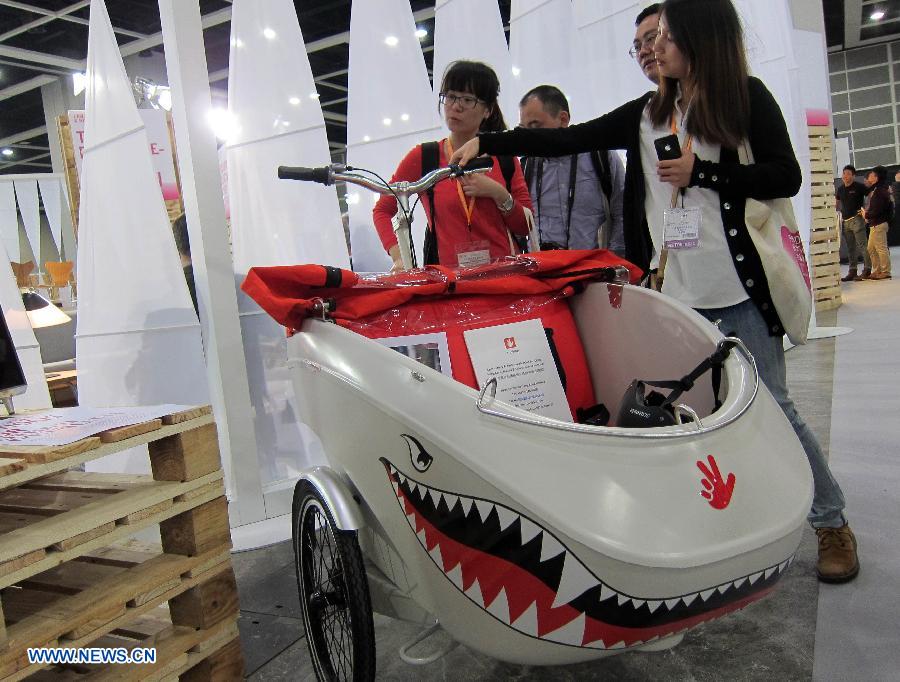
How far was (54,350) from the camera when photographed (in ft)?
17.0

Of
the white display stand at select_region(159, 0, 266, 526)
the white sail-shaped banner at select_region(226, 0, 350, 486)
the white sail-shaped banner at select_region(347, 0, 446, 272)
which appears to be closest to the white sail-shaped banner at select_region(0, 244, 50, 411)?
the white display stand at select_region(159, 0, 266, 526)

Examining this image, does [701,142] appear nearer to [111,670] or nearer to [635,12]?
[111,670]

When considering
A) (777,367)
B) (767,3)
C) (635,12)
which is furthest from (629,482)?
(767,3)

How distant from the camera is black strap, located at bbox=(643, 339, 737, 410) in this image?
1.29m

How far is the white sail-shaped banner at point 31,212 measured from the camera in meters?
10.1

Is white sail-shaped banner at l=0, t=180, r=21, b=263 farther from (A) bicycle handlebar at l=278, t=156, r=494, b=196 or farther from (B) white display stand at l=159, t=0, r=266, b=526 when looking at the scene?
(A) bicycle handlebar at l=278, t=156, r=494, b=196

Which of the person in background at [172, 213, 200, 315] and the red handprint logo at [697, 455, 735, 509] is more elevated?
the person in background at [172, 213, 200, 315]

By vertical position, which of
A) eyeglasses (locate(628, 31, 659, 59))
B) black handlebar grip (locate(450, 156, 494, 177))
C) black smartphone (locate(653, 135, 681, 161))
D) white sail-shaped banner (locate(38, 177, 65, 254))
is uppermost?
white sail-shaped banner (locate(38, 177, 65, 254))

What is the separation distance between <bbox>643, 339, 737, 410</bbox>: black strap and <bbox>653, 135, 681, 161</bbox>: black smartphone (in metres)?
0.54

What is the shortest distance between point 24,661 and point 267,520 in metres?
1.52

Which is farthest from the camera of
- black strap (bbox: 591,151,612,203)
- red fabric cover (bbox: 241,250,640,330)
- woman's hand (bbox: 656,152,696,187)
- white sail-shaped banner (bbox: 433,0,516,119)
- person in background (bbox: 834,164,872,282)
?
person in background (bbox: 834,164,872,282)

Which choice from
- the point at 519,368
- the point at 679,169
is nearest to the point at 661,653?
the point at 519,368

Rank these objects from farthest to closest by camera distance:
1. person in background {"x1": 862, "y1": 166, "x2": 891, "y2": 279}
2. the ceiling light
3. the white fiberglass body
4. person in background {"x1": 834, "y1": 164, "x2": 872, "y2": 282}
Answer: person in background {"x1": 834, "y1": 164, "x2": 872, "y2": 282} < person in background {"x1": 862, "y1": 166, "x2": 891, "y2": 279} < the ceiling light < the white fiberglass body

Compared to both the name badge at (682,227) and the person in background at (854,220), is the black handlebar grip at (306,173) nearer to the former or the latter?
the name badge at (682,227)
